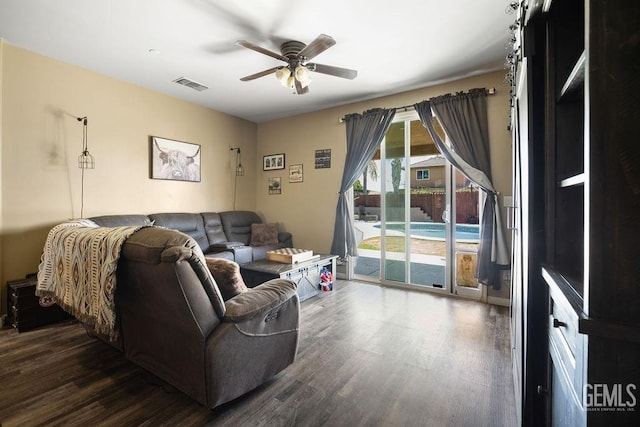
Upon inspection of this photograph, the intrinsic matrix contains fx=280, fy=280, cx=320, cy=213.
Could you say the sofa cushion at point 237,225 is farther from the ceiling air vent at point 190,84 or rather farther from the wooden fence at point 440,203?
the wooden fence at point 440,203

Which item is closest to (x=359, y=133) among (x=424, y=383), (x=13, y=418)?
(x=424, y=383)

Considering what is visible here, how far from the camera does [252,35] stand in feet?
8.75

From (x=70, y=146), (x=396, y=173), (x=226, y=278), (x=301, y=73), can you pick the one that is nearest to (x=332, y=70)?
(x=301, y=73)

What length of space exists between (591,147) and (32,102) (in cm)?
440

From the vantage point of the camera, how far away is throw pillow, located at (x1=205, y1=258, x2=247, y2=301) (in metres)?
1.79

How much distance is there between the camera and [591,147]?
62cm

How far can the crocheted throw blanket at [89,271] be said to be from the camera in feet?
5.31

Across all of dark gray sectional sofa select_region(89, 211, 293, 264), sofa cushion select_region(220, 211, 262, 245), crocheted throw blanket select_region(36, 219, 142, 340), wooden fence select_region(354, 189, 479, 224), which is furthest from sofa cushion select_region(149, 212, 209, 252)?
wooden fence select_region(354, 189, 479, 224)

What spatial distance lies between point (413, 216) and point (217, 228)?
10.1 ft

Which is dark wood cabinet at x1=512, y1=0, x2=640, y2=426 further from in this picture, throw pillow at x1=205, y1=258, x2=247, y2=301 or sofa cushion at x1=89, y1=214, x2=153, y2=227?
sofa cushion at x1=89, y1=214, x2=153, y2=227

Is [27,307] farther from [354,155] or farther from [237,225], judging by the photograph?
[354,155]

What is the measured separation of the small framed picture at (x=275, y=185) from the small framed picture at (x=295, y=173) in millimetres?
283

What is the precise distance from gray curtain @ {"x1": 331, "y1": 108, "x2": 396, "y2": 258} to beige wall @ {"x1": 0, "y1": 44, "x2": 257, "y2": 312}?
7.66 feet

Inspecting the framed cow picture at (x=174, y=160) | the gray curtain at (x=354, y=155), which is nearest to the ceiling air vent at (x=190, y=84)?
the framed cow picture at (x=174, y=160)
